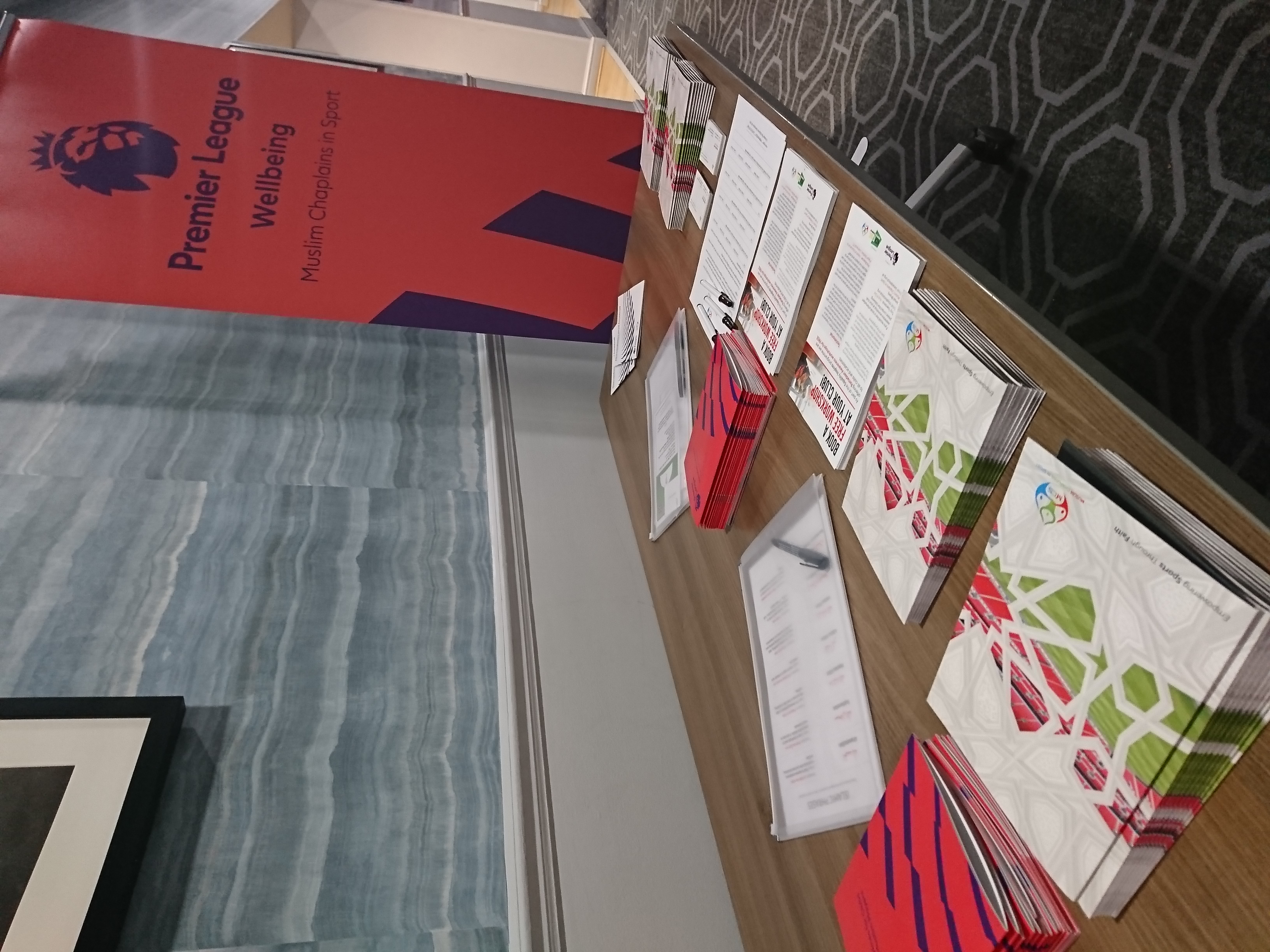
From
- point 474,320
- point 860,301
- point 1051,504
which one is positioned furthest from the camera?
point 474,320

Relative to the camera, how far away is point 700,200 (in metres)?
1.31

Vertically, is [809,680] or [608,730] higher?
[809,680]

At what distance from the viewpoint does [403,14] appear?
12.5 ft

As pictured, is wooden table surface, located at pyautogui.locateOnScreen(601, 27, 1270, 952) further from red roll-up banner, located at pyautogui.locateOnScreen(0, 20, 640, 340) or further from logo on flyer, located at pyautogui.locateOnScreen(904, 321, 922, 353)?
red roll-up banner, located at pyautogui.locateOnScreen(0, 20, 640, 340)

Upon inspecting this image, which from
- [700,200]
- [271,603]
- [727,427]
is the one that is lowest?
[271,603]

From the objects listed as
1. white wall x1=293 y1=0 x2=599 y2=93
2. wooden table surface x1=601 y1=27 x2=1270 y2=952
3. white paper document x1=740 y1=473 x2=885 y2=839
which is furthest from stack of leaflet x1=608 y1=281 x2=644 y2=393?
white wall x1=293 y1=0 x2=599 y2=93

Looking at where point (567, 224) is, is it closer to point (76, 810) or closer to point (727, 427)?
point (727, 427)

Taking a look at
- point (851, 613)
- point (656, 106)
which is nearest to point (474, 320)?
point (656, 106)

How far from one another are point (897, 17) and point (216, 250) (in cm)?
142

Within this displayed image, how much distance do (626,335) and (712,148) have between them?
1.80 ft

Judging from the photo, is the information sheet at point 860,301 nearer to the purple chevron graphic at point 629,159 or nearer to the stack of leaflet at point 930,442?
the stack of leaflet at point 930,442

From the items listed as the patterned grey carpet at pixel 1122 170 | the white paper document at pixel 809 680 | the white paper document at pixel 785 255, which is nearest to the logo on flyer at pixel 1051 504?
the white paper document at pixel 809 680

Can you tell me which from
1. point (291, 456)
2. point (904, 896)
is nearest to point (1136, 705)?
point (904, 896)

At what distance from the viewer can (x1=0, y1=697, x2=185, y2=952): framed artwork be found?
0.92 m
